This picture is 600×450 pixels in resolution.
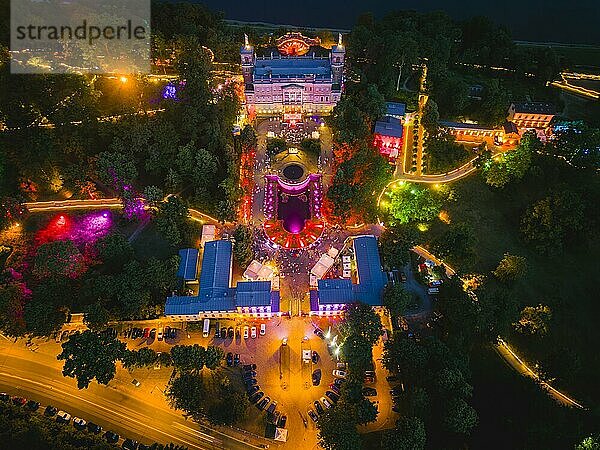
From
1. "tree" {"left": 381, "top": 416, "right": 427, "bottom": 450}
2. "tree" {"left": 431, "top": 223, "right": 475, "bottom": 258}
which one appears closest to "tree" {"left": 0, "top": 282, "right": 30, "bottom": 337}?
"tree" {"left": 381, "top": 416, "right": 427, "bottom": 450}

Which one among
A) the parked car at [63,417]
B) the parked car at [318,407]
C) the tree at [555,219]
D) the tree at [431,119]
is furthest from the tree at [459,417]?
the tree at [431,119]

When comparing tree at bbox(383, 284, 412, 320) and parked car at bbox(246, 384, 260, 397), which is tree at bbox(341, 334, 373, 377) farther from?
parked car at bbox(246, 384, 260, 397)

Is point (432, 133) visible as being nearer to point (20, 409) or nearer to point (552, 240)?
point (552, 240)

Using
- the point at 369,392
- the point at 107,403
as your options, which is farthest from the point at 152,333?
the point at 369,392

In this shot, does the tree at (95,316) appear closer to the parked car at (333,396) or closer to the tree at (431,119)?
the parked car at (333,396)

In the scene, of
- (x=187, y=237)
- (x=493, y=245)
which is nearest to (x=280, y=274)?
(x=187, y=237)

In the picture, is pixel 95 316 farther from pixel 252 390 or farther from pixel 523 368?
pixel 523 368
